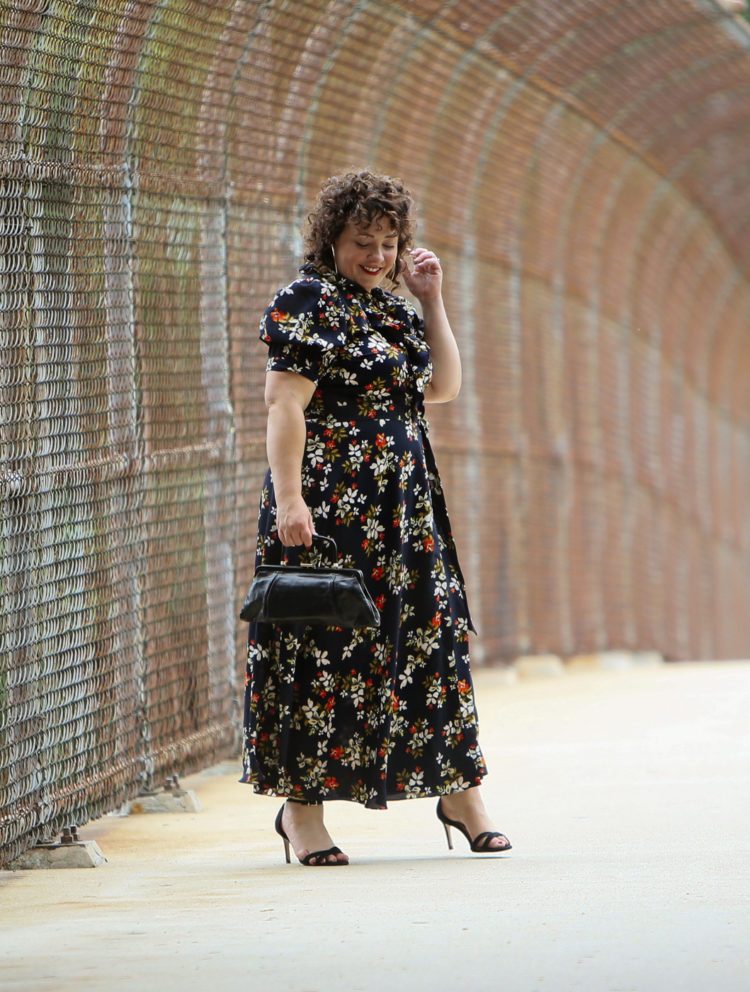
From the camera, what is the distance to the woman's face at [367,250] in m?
5.16

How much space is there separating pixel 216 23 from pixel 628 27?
4.42 meters

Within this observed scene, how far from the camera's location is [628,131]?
1302 cm

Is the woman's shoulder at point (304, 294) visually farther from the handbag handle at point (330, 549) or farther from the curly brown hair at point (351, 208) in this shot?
the handbag handle at point (330, 549)

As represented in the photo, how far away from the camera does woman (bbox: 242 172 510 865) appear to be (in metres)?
5.07

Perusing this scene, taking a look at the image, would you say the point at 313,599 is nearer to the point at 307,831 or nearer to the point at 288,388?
the point at 288,388

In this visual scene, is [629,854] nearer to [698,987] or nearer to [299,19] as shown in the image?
[698,987]

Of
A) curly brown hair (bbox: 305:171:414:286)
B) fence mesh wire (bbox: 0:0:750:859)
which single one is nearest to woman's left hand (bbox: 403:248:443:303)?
curly brown hair (bbox: 305:171:414:286)

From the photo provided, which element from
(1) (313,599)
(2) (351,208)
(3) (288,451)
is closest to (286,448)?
(3) (288,451)

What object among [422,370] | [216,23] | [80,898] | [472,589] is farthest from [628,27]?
[80,898]

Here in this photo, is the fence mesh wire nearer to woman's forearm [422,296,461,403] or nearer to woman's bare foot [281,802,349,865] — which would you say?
woman's bare foot [281,802,349,865]

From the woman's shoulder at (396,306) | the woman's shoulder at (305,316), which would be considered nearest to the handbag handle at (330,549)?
the woman's shoulder at (305,316)

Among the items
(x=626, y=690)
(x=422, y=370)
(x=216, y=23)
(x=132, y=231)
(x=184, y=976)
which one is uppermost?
(x=216, y=23)

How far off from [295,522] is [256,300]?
10.9ft

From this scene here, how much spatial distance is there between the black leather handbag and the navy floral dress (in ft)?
0.77
